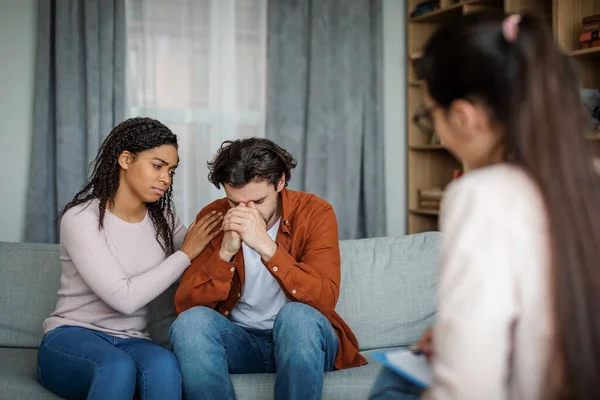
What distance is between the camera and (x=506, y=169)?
2.90ft

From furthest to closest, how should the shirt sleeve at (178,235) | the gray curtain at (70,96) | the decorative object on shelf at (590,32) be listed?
1. the gray curtain at (70,96)
2. the decorative object on shelf at (590,32)
3. the shirt sleeve at (178,235)

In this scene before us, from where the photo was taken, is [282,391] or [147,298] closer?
[282,391]

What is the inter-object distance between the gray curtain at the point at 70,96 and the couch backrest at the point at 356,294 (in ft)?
3.88

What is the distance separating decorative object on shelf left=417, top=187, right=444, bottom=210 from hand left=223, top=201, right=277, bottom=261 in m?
2.23

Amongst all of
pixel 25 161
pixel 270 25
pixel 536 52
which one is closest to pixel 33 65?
pixel 25 161

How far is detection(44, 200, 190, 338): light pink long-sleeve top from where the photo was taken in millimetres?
1865

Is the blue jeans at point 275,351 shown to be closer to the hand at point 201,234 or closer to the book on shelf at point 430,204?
the hand at point 201,234

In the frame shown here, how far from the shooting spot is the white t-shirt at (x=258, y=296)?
2.04 m

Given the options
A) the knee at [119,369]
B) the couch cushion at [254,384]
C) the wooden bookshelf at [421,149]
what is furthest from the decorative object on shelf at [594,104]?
the knee at [119,369]

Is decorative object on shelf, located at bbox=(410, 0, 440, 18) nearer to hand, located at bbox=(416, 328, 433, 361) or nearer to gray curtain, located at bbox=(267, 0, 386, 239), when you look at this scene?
gray curtain, located at bbox=(267, 0, 386, 239)

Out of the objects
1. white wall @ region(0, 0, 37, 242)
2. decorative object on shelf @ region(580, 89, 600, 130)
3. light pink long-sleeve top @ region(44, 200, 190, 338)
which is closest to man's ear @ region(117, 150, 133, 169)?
light pink long-sleeve top @ region(44, 200, 190, 338)

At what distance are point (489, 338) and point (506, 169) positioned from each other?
0.71ft

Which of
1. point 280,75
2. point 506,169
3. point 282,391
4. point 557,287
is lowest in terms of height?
point 282,391

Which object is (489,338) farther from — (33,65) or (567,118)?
(33,65)
